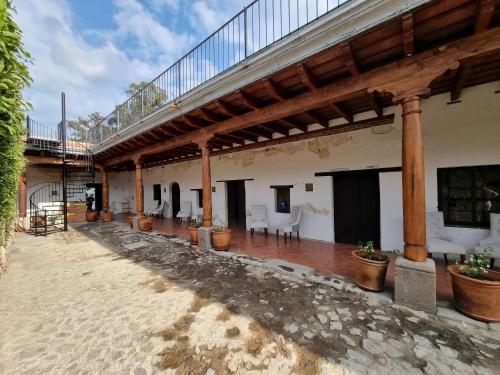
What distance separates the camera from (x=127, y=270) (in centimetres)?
443

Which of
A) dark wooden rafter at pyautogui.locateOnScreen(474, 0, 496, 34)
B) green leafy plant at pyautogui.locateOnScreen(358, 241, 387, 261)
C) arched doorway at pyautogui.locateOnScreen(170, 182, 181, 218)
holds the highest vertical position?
dark wooden rafter at pyautogui.locateOnScreen(474, 0, 496, 34)

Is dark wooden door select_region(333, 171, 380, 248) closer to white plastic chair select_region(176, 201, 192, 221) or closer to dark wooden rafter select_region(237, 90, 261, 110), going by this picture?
dark wooden rafter select_region(237, 90, 261, 110)

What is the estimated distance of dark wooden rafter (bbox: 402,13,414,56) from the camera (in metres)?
2.23

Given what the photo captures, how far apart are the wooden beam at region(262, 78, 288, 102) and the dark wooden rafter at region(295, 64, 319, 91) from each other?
48 cm

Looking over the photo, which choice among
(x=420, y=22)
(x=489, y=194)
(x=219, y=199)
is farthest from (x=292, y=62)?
(x=219, y=199)

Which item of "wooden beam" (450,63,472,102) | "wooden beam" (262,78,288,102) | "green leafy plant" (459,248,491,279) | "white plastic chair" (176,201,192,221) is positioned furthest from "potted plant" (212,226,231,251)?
"wooden beam" (450,63,472,102)

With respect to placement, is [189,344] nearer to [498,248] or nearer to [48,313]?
[48,313]

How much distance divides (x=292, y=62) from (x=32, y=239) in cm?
988

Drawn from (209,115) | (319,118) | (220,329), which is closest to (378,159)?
(319,118)

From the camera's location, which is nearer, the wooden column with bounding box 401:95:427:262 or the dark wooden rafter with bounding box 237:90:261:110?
the wooden column with bounding box 401:95:427:262

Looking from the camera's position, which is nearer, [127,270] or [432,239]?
[432,239]

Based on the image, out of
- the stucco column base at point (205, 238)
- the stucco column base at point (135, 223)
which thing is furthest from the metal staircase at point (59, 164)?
the stucco column base at point (205, 238)

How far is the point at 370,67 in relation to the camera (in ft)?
10.1

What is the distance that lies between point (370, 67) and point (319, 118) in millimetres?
2047
